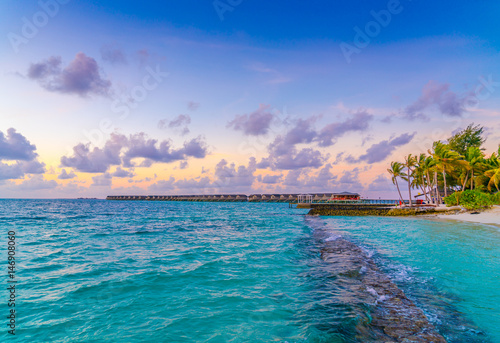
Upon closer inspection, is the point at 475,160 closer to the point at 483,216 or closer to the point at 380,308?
the point at 483,216

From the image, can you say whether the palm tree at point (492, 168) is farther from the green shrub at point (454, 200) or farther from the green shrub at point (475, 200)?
the green shrub at point (454, 200)

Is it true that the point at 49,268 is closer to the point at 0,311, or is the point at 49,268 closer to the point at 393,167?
the point at 0,311

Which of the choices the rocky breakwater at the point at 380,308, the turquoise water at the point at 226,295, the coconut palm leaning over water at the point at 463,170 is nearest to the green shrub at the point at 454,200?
the coconut palm leaning over water at the point at 463,170

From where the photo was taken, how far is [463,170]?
4812 cm

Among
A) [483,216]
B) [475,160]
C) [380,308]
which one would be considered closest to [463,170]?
[475,160]

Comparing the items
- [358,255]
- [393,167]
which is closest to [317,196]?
[393,167]

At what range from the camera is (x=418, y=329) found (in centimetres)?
565

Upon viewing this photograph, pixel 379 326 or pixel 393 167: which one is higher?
pixel 393 167

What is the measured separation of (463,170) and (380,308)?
5395cm

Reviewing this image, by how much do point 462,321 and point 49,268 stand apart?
1424 centimetres

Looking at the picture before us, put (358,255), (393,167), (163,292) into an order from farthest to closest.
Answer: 1. (393,167)
2. (358,255)
3. (163,292)

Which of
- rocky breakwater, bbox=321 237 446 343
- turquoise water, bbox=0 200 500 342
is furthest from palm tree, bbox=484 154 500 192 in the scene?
rocky breakwater, bbox=321 237 446 343

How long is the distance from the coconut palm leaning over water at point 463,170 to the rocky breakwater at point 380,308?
39.7 meters

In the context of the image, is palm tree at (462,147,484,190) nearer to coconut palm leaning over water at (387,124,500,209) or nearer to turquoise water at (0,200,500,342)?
coconut palm leaning over water at (387,124,500,209)
